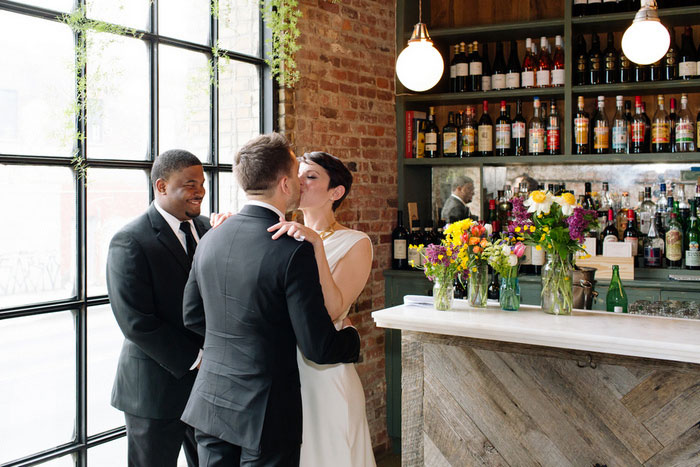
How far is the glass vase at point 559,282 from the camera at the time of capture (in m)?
2.53

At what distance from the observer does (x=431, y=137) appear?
454 cm

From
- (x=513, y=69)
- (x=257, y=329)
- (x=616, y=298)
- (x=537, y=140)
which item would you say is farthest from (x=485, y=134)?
(x=257, y=329)

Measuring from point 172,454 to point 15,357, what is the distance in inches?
27.3

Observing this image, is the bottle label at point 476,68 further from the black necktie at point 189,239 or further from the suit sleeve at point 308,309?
the suit sleeve at point 308,309

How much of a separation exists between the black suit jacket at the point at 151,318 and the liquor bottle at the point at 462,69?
102 inches

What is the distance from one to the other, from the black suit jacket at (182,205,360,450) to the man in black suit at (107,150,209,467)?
58 centimetres

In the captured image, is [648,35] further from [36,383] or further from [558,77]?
[36,383]

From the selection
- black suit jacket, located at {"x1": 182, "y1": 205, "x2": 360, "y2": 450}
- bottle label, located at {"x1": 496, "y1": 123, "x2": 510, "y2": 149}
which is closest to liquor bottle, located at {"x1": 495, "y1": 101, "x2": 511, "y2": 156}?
bottle label, located at {"x1": 496, "y1": 123, "x2": 510, "y2": 149}

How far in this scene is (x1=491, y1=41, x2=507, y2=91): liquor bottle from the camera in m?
Result: 4.35

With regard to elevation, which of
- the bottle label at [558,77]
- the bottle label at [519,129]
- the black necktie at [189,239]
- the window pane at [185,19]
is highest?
the window pane at [185,19]

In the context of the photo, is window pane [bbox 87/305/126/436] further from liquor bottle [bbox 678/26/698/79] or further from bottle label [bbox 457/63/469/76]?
liquor bottle [bbox 678/26/698/79]

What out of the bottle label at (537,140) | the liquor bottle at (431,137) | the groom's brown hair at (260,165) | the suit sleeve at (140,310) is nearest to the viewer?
the groom's brown hair at (260,165)

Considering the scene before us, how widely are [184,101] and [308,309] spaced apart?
1782 mm

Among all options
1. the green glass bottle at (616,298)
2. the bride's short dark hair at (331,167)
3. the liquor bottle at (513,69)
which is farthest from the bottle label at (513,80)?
the bride's short dark hair at (331,167)
